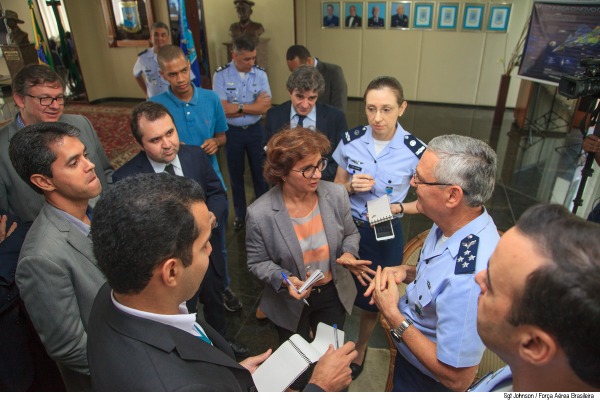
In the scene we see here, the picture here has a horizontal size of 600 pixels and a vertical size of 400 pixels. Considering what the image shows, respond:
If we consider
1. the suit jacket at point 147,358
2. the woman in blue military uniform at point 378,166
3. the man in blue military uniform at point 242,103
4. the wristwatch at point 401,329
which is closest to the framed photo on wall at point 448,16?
the man in blue military uniform at point 242,103

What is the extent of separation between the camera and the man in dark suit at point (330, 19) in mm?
8359

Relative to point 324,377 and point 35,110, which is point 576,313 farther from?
point 35,110

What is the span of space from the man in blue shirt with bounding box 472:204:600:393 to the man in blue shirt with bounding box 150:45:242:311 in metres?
2.20

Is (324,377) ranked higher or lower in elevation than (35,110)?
lower

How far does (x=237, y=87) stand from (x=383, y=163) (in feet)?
7.35

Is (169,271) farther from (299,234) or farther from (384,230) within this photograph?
(384,230)

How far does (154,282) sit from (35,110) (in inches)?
78.1

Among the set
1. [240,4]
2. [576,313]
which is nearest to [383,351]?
[576,313]

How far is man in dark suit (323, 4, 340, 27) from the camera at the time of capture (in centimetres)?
836

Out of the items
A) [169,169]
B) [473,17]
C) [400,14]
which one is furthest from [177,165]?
[473,17]

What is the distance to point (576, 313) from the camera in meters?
0.75

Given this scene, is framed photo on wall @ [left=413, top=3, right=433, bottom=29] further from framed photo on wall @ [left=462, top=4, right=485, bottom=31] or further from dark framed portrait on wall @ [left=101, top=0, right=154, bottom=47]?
dark framed portrait on wall @ [left=101, top=0, right=154, bottom=47]

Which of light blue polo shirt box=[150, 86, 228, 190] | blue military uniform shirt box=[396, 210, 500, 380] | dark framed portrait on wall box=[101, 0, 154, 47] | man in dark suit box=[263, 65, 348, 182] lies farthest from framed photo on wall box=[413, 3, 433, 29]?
blue military uniform shirt box=[396, 210, 500, 380]

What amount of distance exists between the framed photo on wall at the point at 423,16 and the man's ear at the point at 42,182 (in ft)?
27.0
